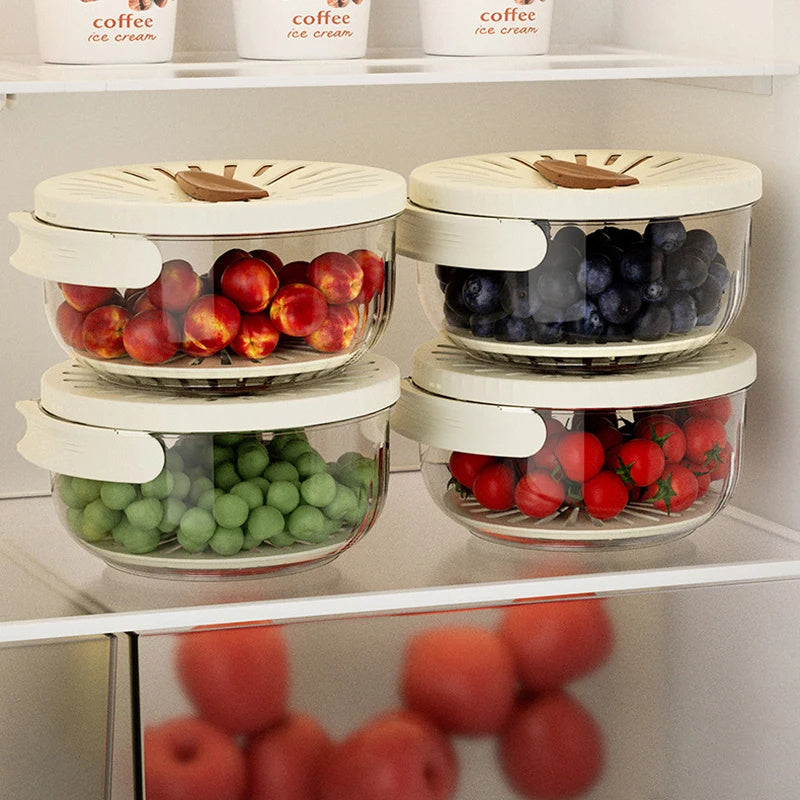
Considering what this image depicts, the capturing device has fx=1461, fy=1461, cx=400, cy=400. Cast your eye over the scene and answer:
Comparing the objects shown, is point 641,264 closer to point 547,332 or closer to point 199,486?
point 547,332

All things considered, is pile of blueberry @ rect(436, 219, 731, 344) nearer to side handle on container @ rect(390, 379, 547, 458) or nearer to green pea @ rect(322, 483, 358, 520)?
side handle on container @ rect(390, 379, 547, 458)

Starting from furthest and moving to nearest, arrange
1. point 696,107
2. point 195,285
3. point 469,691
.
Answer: point 696,107, point 469,691, point 195,285

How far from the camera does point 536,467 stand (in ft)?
3.34

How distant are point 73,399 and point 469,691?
0.34 m

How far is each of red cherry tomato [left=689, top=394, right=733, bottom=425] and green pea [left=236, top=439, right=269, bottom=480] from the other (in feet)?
1.02

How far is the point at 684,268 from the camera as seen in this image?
100 cm

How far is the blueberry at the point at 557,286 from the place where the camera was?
99 cm

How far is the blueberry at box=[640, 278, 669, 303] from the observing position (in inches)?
39.4

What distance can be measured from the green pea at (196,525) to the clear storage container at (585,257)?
229mm

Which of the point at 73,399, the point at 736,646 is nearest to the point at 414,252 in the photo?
the point at 73,399

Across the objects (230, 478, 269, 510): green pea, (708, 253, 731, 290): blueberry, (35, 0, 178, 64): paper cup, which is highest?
(35, 0, 178, 64): paper cup

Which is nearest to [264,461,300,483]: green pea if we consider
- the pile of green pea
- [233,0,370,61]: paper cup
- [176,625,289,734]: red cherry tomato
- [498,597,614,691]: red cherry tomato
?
the pile of green pea

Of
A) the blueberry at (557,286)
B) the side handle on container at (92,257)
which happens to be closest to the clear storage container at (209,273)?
the side handle on container at (92,257)

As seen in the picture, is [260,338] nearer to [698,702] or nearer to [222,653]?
[222,653]
